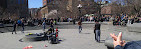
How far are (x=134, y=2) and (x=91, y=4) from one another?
91.8 ft

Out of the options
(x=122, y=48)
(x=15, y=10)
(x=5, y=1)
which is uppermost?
(x=5, y=1)

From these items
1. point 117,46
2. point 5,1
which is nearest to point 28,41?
point 117,46

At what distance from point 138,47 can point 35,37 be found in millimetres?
9943

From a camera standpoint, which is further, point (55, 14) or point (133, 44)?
point (55, 14)

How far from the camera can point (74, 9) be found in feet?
197

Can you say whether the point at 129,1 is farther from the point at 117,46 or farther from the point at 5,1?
the point at 5,1

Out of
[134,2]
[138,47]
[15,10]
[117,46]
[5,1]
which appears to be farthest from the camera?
[5,1]

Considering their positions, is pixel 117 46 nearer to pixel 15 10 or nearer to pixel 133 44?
pixel 133 44

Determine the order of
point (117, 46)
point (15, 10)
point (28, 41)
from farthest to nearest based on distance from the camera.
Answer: point (15, 10), point (28, 41), point (117, 46)

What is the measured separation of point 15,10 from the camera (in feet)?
189

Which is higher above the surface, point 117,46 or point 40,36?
point 117,46

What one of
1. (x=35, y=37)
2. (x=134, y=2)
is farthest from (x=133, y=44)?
(x=134, y=2)

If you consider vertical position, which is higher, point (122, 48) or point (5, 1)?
point (5, 1)

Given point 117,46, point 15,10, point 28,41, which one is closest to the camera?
point 117,46
